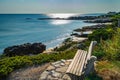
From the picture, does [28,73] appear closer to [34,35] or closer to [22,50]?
[22,50]

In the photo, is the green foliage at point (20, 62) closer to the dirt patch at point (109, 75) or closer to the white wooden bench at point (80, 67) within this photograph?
the white wooden bench at point (80, 67)

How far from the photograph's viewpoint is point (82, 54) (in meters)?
11.4

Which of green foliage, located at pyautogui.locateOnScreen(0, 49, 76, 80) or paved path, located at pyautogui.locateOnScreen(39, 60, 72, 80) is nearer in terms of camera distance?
paved path, located at pyautogui.locateOnScreen(39, 60, 72, 80)

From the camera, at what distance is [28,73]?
1068 centimetres

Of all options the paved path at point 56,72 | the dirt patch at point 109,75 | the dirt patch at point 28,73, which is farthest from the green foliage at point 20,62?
the dirt patch at point 109,75

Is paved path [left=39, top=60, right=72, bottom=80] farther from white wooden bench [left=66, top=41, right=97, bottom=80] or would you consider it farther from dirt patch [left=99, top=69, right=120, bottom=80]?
dirt patch [left=99, top=69, right=120, bottom=80]

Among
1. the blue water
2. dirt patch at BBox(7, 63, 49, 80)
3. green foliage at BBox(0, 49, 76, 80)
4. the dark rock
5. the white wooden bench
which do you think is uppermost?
the white wooden bench

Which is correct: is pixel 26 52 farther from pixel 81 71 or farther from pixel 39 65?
pixel 81 71

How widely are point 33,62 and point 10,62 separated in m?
1.06

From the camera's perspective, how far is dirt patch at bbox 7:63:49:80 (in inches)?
408

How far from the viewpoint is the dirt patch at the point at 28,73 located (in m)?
10.4

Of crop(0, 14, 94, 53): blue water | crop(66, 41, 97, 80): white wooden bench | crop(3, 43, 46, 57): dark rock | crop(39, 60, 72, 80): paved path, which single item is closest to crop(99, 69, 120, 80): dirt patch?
crop(66, 41, 97, 80): white wooden bench

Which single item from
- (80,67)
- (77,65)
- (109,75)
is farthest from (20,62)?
(109,75)

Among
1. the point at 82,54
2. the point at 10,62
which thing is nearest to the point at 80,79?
the point at 82,54
